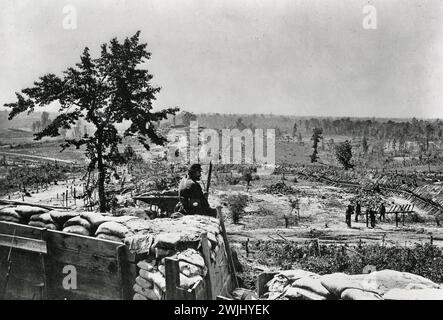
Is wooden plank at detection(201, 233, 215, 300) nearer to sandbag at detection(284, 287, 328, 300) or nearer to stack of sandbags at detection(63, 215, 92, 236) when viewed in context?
sandbag at detection(284, 287, 328, 300)

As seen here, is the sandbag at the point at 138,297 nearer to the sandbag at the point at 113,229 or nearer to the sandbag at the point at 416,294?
the sandbag at the point at 113,229

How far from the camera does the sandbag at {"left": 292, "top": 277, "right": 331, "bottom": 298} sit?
5071 mm

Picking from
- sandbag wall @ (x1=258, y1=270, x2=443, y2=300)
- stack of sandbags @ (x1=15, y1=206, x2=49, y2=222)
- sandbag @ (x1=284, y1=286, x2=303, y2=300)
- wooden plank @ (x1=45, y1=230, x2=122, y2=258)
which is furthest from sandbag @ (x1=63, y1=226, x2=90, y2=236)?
sandbag @ (x1=284, y1=286, x2=303, y2=300)

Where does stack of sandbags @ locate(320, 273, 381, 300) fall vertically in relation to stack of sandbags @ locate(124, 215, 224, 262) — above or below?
below

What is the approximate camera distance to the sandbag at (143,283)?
4.73 meters

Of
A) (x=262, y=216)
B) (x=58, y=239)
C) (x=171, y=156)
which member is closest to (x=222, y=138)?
(x=171, y=156)

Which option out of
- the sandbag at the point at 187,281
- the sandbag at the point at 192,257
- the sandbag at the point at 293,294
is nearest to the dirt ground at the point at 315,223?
the sandbag at the point at 293,294

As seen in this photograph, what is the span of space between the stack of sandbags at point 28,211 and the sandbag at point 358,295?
15.4ft

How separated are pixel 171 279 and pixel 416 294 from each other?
10.2 feet

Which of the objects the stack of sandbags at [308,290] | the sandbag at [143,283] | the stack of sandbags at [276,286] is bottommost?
the stack of sandbags at [276,286]

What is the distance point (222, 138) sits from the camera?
68.3 metres


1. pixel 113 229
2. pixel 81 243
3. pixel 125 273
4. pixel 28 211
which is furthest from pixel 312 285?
pixel 28 211

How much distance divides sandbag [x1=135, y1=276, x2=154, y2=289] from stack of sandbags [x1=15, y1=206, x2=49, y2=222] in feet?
7.77
